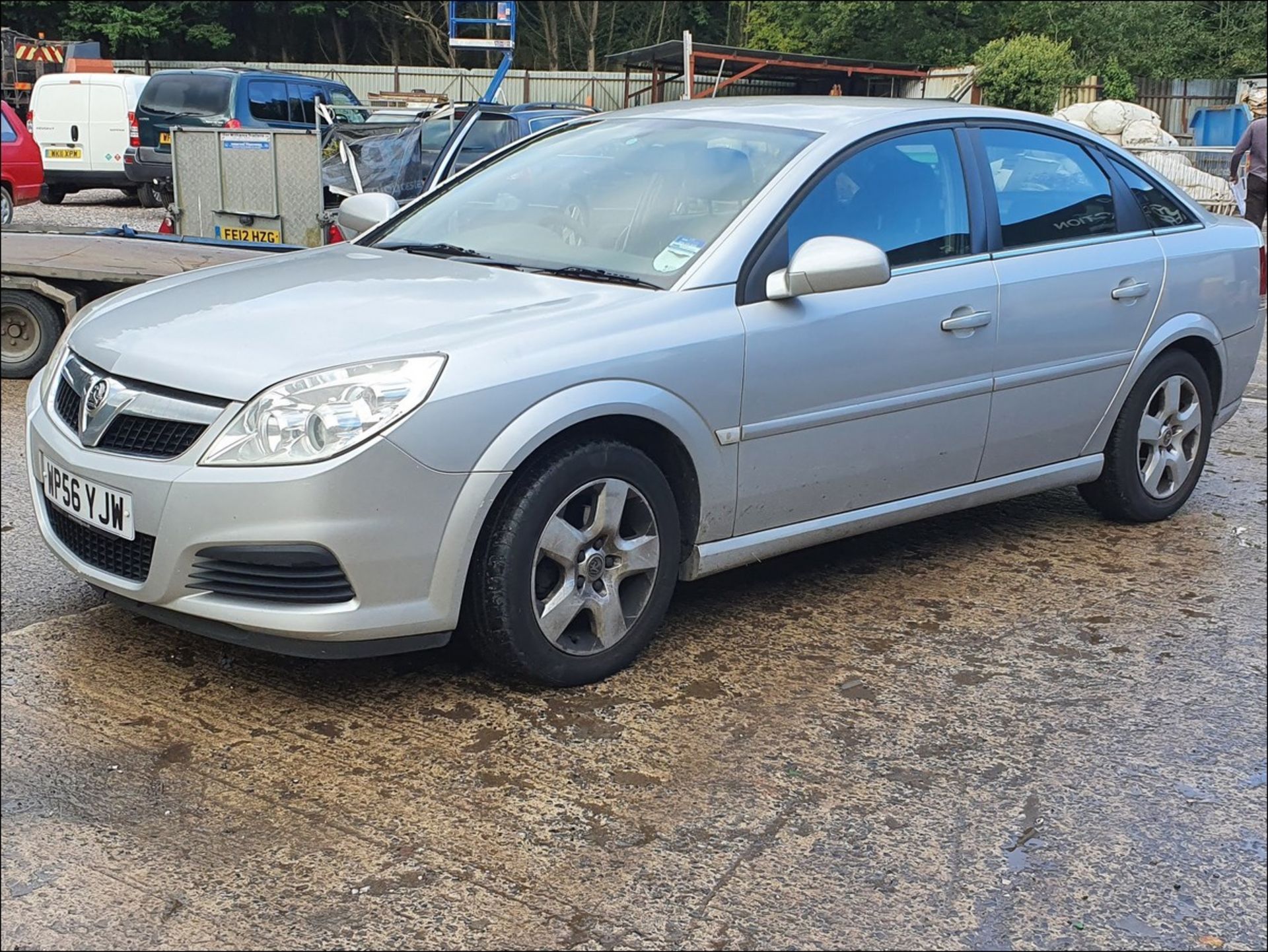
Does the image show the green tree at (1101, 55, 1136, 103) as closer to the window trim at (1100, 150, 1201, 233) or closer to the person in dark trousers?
the person in dark trousers

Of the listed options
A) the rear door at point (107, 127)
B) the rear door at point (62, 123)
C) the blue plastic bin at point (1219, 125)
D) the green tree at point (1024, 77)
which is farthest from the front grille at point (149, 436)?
the blue plastic bin at point (1219, 125)

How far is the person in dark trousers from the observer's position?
474 inches

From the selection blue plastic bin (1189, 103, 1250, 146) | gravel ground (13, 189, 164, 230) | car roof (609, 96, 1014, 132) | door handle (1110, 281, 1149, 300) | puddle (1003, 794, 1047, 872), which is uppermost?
blue plastic bin (1189, 103, 1250, 146)

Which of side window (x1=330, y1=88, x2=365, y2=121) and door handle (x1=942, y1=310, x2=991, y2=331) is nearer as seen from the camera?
door handle (x1=942, y1=310, x2=991, y2=331)

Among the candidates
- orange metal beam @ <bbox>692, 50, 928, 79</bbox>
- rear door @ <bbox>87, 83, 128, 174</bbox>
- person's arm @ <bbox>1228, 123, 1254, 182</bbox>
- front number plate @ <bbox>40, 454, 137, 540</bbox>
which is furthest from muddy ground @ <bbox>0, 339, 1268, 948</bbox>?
orange metal beam @ <bbox>692, 50, 928, 79</bbox>

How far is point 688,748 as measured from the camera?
3.57 metres

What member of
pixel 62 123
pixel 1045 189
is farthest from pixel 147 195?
pixel 1045 189

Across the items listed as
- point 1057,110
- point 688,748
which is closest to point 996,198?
point 688,748

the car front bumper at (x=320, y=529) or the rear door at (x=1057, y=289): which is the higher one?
the rear door at (x=1057, y=289)

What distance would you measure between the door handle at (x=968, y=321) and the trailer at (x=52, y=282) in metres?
4.39

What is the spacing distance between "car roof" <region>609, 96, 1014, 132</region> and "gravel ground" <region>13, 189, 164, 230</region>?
11605 millimetres

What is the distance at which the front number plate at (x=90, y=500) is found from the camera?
137 inches

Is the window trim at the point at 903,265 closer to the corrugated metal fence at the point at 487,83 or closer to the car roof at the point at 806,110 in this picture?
the car roof at the point at 806,110

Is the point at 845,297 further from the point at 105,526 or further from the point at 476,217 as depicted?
the point at 105,526
